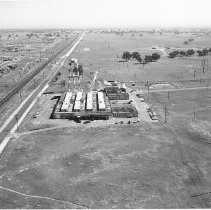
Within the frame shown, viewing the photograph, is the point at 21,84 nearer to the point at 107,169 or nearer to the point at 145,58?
the point at 107,169

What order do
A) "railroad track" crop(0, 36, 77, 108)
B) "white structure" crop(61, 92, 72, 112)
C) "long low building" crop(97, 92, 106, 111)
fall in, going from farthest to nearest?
1. "railroad track" crop(0, 36, 77, 108)
2. "long low building" crop(97, 92, 106, 111)
3. "white structure" crop(61, 92, 72, 112)

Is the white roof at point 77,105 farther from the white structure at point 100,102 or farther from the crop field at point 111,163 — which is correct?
the crop field at point 111,163

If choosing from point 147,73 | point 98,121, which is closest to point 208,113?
point 98,121

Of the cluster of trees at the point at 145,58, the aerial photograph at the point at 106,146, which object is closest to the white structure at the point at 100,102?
the aerial photograph at the point at 106,146

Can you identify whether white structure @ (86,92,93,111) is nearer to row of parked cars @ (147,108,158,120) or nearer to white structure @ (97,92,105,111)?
white structure @ (97,92,105,111)

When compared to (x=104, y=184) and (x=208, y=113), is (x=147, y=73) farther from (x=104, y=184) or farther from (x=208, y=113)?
(x=104, y=184)

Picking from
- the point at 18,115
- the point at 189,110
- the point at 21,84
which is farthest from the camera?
the point at 21,84

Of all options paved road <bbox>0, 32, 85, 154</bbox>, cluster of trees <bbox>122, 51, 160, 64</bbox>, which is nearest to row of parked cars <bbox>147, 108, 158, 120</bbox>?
paved road <bbox>0, 32, 85, 154</bbox>

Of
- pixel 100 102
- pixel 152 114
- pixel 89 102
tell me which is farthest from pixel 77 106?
pixel 152 114

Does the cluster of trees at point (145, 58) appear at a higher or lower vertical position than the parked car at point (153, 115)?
higher
